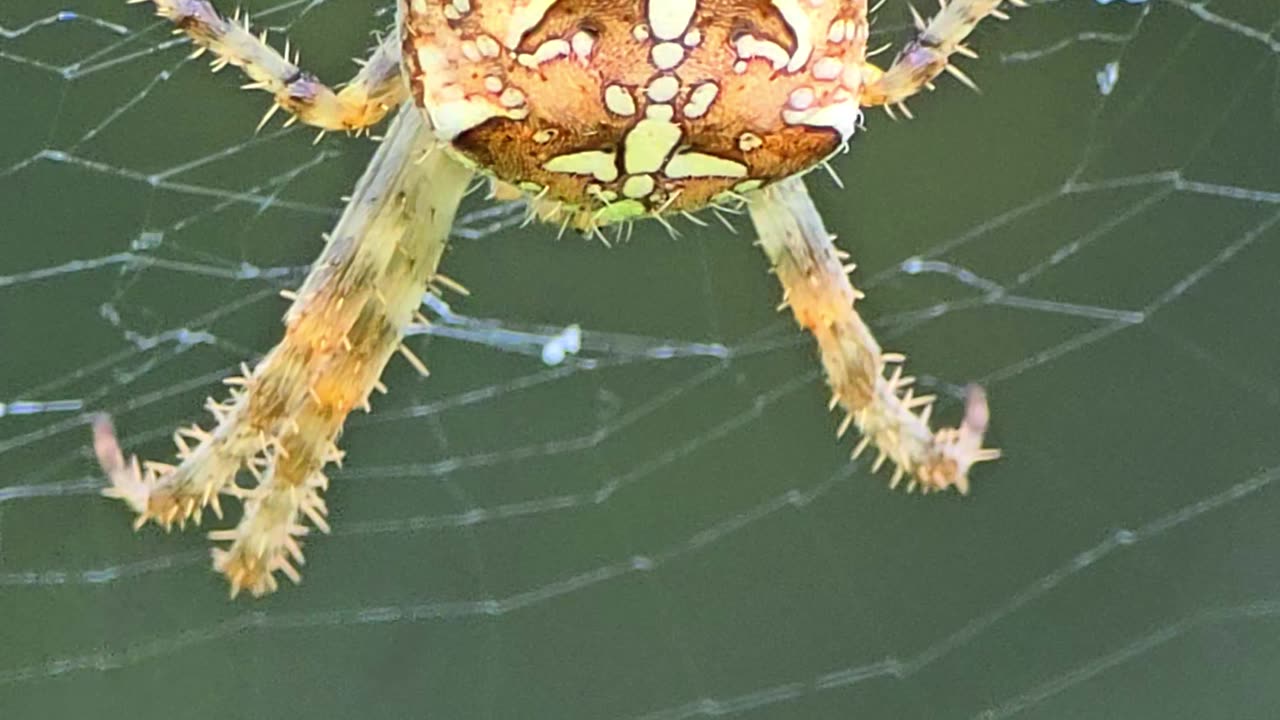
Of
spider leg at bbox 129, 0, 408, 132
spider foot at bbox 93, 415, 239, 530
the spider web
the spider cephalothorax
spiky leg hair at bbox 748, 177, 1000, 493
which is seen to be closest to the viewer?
the spider cephalothorax

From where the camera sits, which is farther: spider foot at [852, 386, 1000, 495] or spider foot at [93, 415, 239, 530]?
spider foot at [852, 386, 1000, 495]

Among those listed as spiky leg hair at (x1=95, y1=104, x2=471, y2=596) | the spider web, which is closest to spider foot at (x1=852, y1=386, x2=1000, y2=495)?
spiky leg hair at (x1=95, y1=104, x2=471, y2=596)

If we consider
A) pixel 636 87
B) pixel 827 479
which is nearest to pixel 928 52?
pixel 636 87

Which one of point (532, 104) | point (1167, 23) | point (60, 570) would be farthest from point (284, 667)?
point (1167, 23)

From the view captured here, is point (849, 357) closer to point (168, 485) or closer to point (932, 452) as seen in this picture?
point (932, 452)

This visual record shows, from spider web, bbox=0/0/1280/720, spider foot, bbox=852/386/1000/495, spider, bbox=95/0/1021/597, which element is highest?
spider, bbox=95/0/1021/597

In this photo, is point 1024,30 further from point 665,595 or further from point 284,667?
point 284,667

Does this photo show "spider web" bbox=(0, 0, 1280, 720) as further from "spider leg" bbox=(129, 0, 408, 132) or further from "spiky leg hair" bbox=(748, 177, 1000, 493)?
"spider leg" bbox=(129, 0, 408, 132)

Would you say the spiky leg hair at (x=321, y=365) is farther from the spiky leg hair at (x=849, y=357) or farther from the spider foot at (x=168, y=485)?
the spiky leg hair at (x=849, y=357)
